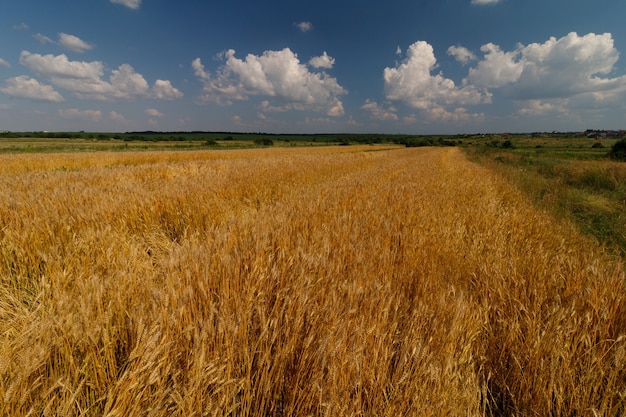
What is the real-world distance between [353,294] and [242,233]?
55.1 inches

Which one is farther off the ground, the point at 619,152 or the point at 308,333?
the point at 619,152

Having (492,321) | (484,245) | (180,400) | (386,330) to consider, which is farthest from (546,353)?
(484,245)

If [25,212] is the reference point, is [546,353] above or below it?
below

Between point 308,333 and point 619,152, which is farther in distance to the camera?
point 619,152

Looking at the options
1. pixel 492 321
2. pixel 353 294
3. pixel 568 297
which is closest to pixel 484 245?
pixel 568 297

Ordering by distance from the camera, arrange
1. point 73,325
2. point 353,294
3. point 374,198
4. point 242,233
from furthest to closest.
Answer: point 374,198, point 242,233, point 353,294, point 73,325

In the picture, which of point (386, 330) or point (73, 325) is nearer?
point (73, 325)

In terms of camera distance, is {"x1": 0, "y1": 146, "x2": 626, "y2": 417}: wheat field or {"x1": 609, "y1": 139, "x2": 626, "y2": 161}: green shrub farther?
{"x1": 609, "y1": 139, "x2": 626, "y2": 161}: green shrub

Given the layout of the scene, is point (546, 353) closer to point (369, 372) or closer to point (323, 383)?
point (369, 372)

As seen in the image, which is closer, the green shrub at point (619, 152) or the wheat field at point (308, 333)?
the wheat field at point (308, 333)

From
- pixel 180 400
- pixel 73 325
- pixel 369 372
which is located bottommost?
pixel 369 372

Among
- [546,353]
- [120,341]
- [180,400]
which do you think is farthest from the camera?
[546,353]

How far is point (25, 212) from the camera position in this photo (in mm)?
3531

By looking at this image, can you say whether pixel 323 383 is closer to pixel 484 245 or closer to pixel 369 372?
pixel 369 372
